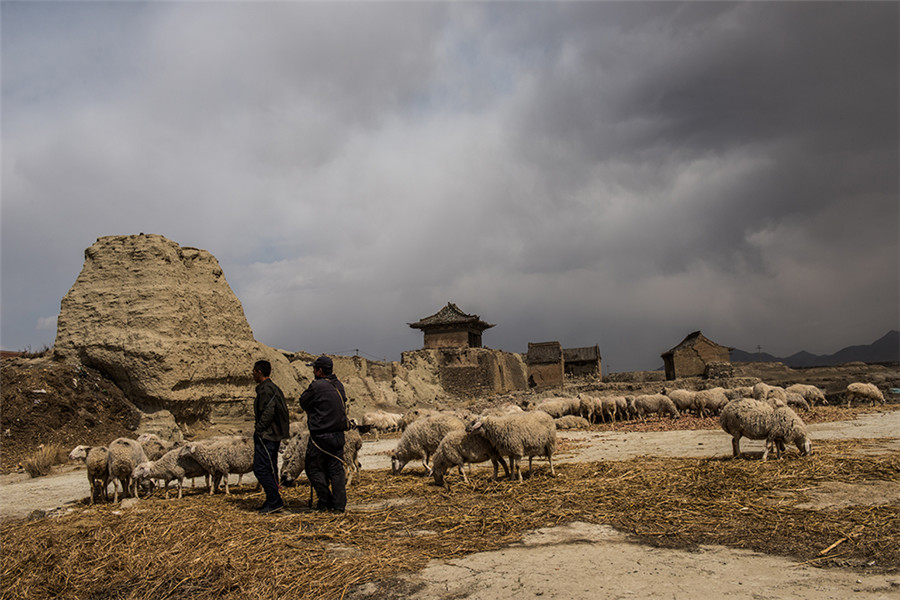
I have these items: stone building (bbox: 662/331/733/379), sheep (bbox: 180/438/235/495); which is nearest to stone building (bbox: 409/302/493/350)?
stone building (bbox: 662/331/733/379)

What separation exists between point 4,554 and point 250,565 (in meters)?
2.70

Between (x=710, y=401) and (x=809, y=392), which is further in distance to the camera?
(x=809, y=392)

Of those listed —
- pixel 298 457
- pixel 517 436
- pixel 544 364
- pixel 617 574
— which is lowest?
pixel 617 574

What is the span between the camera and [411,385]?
3775 centimetres

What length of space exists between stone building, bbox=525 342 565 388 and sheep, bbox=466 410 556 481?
4140 centimetres

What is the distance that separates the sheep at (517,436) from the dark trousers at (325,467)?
2.43 meters

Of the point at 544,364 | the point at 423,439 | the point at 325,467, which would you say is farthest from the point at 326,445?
the point at 544,364

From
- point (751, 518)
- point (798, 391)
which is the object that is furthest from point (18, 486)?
point (798, 391)

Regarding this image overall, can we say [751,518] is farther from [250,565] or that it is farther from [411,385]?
[411,385]

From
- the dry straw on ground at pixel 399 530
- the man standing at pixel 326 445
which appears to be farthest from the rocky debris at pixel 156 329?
the man standing at pixel 326 445

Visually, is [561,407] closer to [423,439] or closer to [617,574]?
[423,439]

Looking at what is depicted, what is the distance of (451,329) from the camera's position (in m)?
50.2

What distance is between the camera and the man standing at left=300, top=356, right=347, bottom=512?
6789mm

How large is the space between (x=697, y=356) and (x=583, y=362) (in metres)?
15.8
